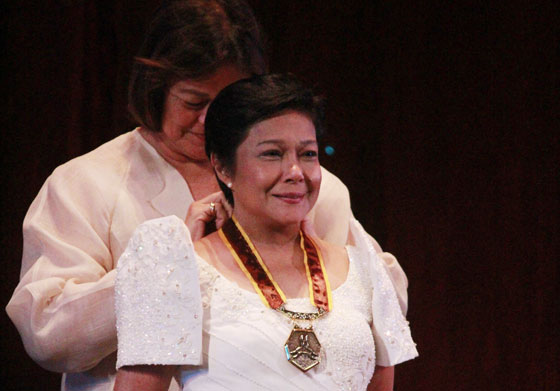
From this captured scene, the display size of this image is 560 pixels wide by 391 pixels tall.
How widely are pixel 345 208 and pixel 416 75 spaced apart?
0.88 meters

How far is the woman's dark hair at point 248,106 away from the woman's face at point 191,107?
30 centimetres

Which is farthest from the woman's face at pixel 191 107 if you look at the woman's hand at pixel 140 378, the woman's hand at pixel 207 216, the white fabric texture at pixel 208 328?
the woman's hand at pixel 140 378

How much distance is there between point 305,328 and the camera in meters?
1.73

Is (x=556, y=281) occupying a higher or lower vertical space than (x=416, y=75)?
lower

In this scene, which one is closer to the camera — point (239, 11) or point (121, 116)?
point (239, 11)

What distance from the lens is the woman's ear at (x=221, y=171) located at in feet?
6.15

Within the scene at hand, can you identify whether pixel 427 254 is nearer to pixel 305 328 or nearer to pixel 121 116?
pixel 121 116

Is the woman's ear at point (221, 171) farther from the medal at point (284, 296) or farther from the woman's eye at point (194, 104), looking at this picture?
the woman's eye at point (194, 104)

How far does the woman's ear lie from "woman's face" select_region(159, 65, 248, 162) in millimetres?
322

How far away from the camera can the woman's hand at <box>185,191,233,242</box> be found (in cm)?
200

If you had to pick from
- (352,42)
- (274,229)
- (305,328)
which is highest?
(352,42)

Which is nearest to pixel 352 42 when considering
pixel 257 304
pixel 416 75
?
pixel 416 75

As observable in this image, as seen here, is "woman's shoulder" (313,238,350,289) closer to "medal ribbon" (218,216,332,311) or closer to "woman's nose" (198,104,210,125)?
"medal ribbon" (218,216,332,311)

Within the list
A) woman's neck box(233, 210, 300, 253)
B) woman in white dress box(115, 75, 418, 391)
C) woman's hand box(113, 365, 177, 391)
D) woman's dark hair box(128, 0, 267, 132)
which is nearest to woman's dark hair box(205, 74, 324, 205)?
woman in white dress box(115, 75, 418, 391)
